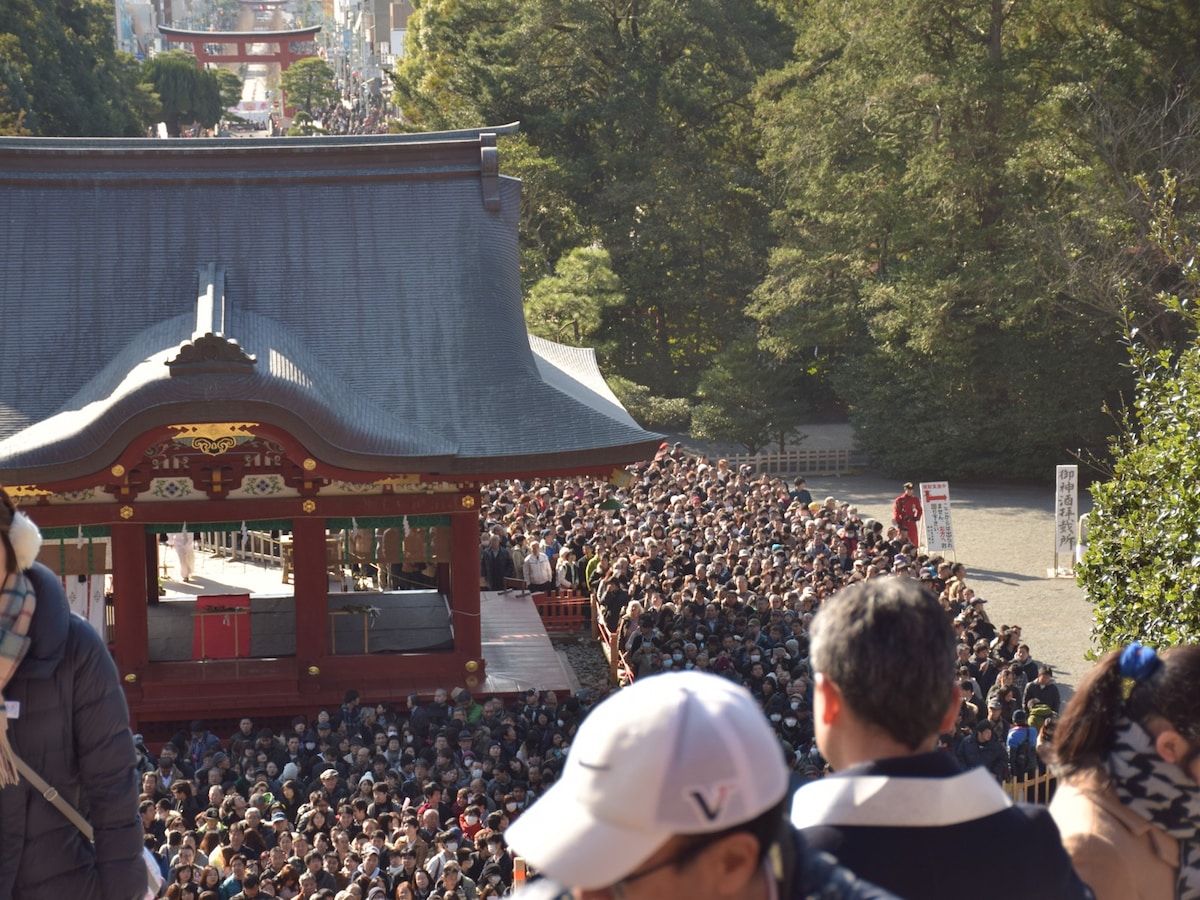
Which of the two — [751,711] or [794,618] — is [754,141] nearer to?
[794,618]

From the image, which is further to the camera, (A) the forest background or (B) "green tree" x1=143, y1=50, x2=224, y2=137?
(B) "green tree" x1=143, y1=50, x2=224, y2=137

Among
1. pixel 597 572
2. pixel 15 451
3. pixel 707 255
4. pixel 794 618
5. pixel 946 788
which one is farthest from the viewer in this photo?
pixel 707 255

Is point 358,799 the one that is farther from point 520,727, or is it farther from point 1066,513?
point 1066,513

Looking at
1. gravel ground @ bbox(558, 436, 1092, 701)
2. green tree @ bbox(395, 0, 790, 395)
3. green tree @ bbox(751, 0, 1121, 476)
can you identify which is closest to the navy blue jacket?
gravel ground @ bbox(558, 436, 1092, 701)

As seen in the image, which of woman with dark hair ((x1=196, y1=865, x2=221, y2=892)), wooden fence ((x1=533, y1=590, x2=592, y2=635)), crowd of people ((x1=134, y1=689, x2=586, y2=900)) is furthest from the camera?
wooden fence ((x1=533, y1=590, x2=592, y2=635))

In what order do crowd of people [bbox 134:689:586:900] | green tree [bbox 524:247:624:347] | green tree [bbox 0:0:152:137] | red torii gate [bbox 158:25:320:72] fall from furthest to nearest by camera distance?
1. red torii gate [bbox 158:25:320:72]
2. green tree [bbox 0:0:152:137]
3. green tree [bbox 524:247:624:347]
4. crowd of people [bbox 134:689:586:900]

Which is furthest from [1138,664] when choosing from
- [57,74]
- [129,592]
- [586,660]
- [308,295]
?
[57,74]

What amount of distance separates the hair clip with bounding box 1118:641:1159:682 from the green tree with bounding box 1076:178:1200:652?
438 cm

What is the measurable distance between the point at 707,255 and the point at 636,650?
18155mm

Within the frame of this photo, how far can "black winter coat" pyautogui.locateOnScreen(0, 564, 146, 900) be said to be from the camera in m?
3.27

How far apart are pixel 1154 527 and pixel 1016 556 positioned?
13488 mm

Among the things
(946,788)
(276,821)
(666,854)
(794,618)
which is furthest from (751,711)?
(794,618)

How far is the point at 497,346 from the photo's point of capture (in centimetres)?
1440

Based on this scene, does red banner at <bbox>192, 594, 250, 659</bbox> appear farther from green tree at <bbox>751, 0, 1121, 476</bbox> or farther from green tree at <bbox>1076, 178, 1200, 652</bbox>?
green tree at <bbox>751, 0, 1121, 476</bbox>
